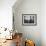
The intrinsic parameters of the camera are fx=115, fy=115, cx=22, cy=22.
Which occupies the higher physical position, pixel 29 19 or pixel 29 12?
pixel 29 12

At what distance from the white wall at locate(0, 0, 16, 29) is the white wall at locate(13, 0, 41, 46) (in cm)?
117

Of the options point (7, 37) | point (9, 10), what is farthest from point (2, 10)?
point (7, 37)

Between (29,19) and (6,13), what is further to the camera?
(29,19)

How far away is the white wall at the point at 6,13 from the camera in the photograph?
14.3 feet

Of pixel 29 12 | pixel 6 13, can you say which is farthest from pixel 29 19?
pixel 6 13

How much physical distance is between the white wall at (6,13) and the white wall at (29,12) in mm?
1170

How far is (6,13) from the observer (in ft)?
14.5

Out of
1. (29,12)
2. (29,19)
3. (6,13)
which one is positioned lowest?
(29,19)

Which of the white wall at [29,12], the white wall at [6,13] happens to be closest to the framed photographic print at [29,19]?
the white wall at [29,12]

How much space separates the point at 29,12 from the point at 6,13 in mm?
1543

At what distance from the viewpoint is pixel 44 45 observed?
527cm

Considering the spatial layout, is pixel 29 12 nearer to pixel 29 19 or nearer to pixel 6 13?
pixel 29 19

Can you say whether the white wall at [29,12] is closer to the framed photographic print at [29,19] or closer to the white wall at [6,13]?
the framed photographic print at [29,19]

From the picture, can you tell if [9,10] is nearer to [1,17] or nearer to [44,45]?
[1,17]
